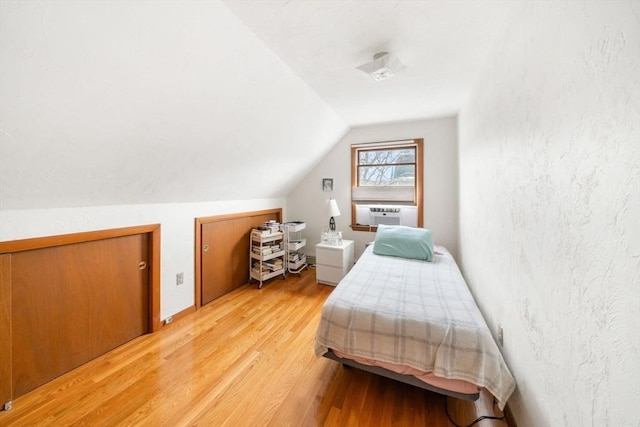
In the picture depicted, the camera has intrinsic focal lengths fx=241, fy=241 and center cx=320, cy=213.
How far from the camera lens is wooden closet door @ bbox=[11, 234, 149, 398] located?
4.83 feet

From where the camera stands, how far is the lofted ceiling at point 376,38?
4.33 feet

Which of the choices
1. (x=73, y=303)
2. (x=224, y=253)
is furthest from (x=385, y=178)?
(x=73, y=303)

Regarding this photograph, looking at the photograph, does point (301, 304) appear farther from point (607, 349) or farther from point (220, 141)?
point (607, 349)

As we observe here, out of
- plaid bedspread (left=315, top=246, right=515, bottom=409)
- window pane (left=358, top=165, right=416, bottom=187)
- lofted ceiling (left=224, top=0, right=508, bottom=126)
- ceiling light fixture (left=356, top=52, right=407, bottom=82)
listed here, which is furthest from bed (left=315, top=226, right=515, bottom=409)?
window pane (left=358, top=165, right=416, bottom=187)

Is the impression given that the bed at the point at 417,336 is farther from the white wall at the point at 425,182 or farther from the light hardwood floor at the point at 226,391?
the white wall at the point at 425,182

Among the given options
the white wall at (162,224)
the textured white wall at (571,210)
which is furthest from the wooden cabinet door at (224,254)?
the textured white wall at (571,210)

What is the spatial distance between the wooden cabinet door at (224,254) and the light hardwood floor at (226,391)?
68 centimetres

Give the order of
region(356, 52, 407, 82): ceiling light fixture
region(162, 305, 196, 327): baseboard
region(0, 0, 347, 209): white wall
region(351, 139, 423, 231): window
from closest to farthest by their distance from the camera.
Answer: region(0, 0, 347, 209): white wall
region(356, 52, 407, 82): ceiling light fixture
region(162, 305, 196, 327): baseboard
region(351, 139, 423, 231): window

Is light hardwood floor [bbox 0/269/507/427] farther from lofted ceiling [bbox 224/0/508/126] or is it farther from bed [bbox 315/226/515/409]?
lofted ceiling [bbox 224/0/508/126]

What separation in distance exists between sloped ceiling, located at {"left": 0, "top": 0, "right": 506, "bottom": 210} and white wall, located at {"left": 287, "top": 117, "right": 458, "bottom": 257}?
958 millimetres

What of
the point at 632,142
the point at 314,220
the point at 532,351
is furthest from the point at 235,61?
the point at 314,220

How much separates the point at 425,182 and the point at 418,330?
2465 mm

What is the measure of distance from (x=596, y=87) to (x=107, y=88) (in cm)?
193

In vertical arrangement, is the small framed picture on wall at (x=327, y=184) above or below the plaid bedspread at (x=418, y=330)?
above
